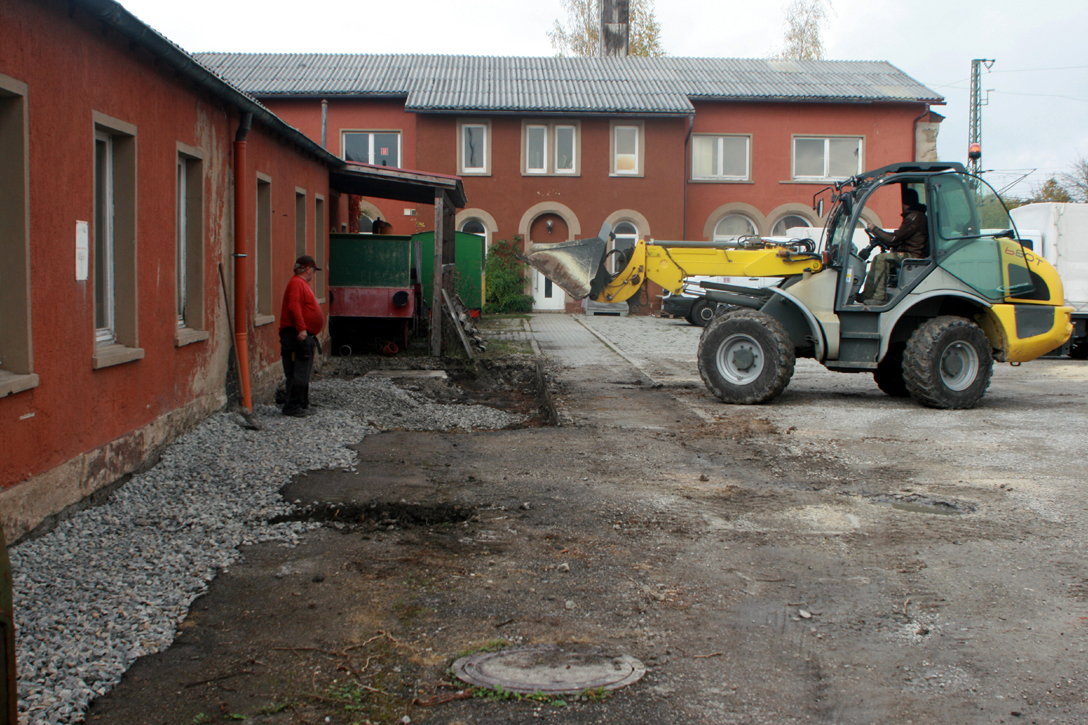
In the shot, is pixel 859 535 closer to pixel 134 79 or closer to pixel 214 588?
pixel 214 588

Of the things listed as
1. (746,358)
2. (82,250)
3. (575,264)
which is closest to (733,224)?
(575,264)

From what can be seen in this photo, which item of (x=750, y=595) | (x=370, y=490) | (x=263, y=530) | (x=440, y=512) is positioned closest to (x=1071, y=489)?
(x=750, y=595)

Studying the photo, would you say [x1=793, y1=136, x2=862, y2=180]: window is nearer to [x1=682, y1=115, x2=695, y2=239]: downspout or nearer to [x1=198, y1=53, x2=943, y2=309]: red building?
[x1=198, y1=53, x2=943, y2=309]: red building

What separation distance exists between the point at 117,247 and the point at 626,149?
1027 inches

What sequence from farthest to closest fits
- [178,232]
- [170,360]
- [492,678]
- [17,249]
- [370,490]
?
[178,232] < [170,360] < [370,490] < [17,249] < [492,678]

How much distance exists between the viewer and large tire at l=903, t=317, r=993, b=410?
1082cm

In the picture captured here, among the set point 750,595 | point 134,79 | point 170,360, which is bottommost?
point 750,595

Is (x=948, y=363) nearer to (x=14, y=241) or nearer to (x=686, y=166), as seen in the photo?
(x=14, y=241)

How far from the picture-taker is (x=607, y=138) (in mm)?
31297

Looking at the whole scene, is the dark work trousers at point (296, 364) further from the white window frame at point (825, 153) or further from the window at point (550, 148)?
the white window frame at point (825, 153)

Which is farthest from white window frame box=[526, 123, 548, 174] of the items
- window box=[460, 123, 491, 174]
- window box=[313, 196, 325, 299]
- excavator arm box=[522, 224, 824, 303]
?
excavator arm box=[522, 224, 824, 303]

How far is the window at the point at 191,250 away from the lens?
27.7ft

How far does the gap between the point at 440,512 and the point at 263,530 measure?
1132 mm

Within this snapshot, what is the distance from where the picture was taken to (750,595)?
4668 millimetres
